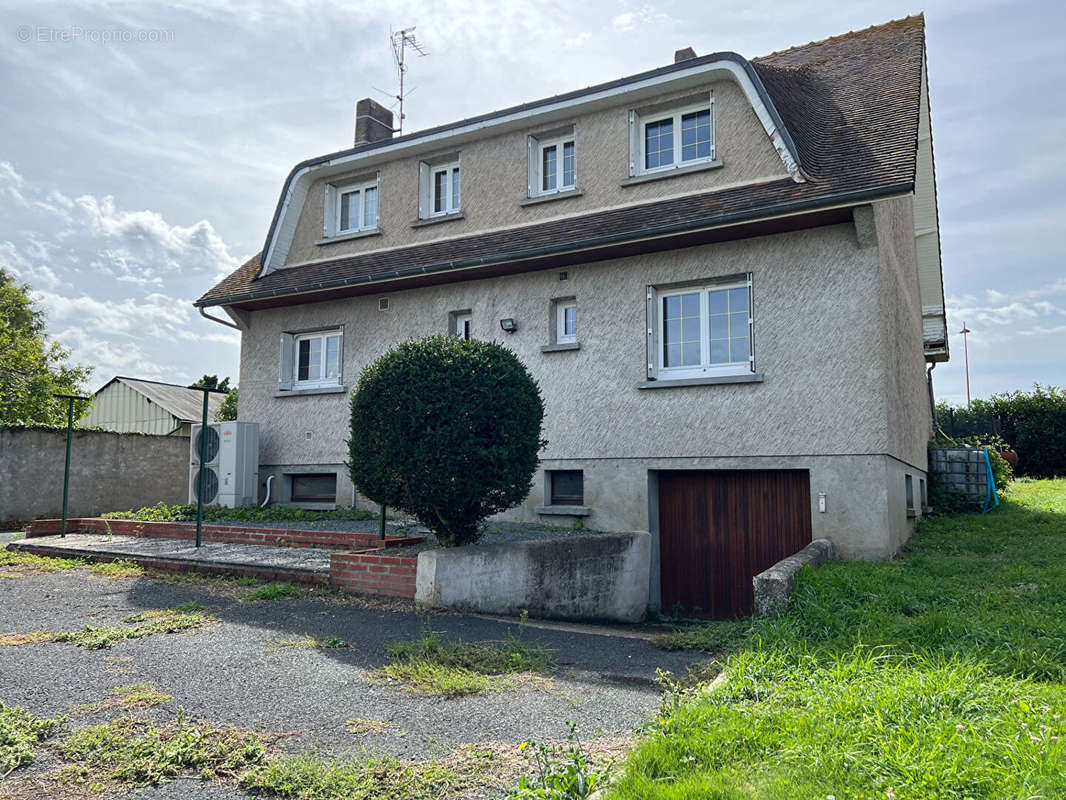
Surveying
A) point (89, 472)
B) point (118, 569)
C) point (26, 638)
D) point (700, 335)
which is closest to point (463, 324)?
point (700, 335)

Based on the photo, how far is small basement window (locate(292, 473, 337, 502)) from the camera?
13.0m

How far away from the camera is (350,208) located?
545 inches

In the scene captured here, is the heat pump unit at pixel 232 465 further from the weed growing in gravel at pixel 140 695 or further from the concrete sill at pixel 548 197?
the weed growing in gravel at pixel 140 695

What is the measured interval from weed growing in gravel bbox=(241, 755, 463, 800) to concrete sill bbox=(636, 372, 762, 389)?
23.1ft

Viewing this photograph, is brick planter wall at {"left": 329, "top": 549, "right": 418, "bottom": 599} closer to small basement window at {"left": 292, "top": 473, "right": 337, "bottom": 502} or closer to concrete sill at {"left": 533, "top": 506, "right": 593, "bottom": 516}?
concrete sill at {"left": 533, "top": 506, "right": 593, "bottom": 516}

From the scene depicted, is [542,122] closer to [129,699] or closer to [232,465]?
[232,465]

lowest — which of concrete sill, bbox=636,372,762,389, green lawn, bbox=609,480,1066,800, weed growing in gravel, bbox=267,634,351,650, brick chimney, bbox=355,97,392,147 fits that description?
weed growing in gravel, bbox=267,634,351,650

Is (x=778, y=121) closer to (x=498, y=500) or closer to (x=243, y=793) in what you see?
(x=498, y=500)

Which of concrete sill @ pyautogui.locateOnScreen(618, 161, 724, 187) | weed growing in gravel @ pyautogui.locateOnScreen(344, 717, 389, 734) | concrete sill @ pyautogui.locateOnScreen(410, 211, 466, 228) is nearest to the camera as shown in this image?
weed growing in gravel @ pyautogui.locateOnScreen(344, 717, 389, 734)

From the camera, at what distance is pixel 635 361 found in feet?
34.0

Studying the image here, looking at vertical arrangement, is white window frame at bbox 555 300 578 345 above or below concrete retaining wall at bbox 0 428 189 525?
above

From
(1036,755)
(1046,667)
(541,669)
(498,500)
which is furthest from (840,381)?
(1036,755)

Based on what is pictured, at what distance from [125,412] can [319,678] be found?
3141cm

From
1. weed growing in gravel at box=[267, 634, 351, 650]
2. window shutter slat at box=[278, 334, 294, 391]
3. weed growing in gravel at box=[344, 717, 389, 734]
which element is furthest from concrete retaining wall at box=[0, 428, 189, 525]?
weed growing in gravel at box=[344, 717, 389, 734]
